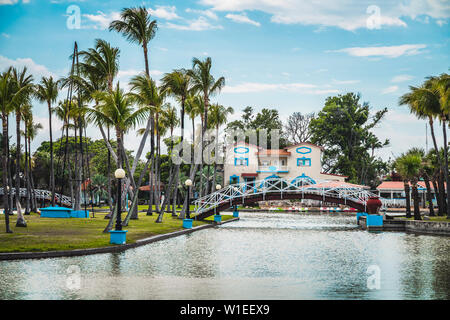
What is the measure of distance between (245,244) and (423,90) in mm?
18368

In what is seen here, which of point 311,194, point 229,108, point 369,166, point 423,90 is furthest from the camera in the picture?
point 369,166

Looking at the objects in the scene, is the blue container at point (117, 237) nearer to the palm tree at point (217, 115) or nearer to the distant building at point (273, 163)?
the palm tree at point (217, 115)

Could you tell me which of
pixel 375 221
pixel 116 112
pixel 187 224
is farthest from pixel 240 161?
pixel 116 112

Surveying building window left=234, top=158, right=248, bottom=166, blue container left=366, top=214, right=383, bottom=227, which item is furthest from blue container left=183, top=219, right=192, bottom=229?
building window left=234, top=158, right=248, bottom=166

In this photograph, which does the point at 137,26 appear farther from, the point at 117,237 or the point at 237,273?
the point at 237,273

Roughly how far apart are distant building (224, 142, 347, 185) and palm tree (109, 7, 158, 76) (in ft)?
114

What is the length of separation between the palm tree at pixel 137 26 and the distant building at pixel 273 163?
114 ft

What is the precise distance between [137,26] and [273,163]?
37.8 meters

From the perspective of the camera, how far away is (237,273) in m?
12.7

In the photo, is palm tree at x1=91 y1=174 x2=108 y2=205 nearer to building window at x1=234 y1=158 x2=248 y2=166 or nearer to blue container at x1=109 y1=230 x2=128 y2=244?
building window at x1=234 y1=158 x2=248 y2=166

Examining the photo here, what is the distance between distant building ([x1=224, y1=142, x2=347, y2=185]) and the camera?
62250 mm

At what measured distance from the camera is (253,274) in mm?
12523
